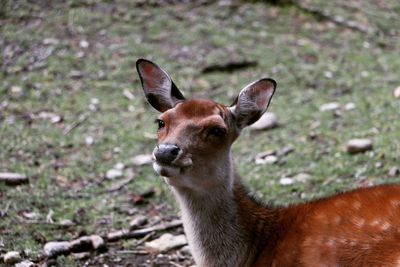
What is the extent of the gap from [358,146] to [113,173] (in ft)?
6.97

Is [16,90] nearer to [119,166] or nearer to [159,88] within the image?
[119,166]

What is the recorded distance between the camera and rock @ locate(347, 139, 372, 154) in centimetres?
624

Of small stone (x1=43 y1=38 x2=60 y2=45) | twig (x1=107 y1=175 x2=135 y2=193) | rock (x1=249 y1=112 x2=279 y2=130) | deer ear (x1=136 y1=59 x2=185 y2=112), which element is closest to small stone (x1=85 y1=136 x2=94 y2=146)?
twig (x1=107 y1=175 x2=135 y2=193)

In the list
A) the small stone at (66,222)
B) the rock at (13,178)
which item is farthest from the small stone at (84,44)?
the small stone at (66,222)

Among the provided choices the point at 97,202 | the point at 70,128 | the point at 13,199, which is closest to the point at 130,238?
the point at 97,202

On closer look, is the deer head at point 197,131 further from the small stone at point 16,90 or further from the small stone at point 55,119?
the small stone at point 16,90

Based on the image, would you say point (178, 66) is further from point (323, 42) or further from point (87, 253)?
point (87, 253)

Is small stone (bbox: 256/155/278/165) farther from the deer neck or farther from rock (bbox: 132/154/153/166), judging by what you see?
the deer neck

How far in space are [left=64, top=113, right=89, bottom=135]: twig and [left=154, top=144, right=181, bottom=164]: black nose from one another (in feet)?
11.6

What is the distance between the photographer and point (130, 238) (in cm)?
514

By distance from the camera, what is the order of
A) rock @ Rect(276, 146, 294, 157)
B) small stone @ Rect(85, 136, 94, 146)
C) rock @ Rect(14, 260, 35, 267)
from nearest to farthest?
rock @ Rect(14, 260, 35, 267) < rock @ Rect(276, 146, 294, 157) < small stone @ Rect(85, 136, 94, 146)

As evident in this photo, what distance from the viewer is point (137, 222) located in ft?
17.6

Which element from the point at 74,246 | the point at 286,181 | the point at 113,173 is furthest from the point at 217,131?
the point at 113,173

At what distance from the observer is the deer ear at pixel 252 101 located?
4.32m
